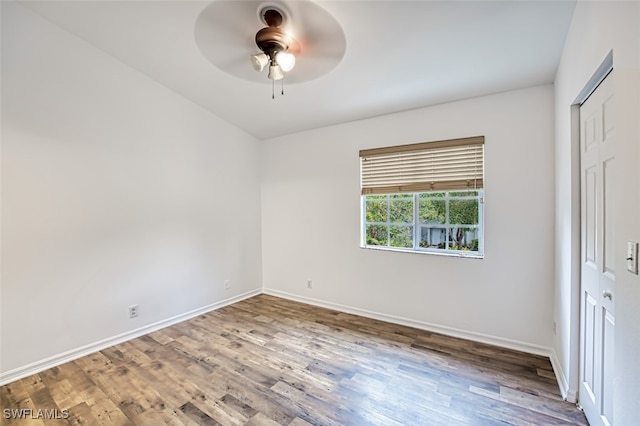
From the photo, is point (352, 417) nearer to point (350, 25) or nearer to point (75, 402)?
point (75, 402)

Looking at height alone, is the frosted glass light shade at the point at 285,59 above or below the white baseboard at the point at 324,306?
above

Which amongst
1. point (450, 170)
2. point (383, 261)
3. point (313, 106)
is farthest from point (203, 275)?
point (450, 170)

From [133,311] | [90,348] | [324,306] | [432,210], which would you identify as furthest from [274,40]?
[90,348]

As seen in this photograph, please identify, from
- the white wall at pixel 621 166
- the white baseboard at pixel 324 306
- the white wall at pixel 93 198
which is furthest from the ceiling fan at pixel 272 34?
the white baseboard at pixel 324 306

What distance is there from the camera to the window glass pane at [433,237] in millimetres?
3012

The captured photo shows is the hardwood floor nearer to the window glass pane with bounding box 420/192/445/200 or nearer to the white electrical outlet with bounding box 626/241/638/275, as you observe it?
the white electrical outlet with bounding box 626/241/638/275

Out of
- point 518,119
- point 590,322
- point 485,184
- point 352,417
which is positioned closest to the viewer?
point 590,322

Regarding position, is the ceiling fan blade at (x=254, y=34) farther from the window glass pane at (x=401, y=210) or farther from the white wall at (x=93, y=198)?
the window glass pane at (x=401, y=210)

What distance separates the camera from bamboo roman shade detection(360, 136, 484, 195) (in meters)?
2.78

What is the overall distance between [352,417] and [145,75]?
12.7ft

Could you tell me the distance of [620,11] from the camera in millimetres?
1095

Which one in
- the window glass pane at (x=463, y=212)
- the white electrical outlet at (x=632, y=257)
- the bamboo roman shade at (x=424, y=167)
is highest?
the bamboo roman shade at (x=424, y=167)

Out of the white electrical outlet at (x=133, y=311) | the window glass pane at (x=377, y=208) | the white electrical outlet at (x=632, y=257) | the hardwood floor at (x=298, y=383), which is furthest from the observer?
the window glass pane at (x=377, y=208)
